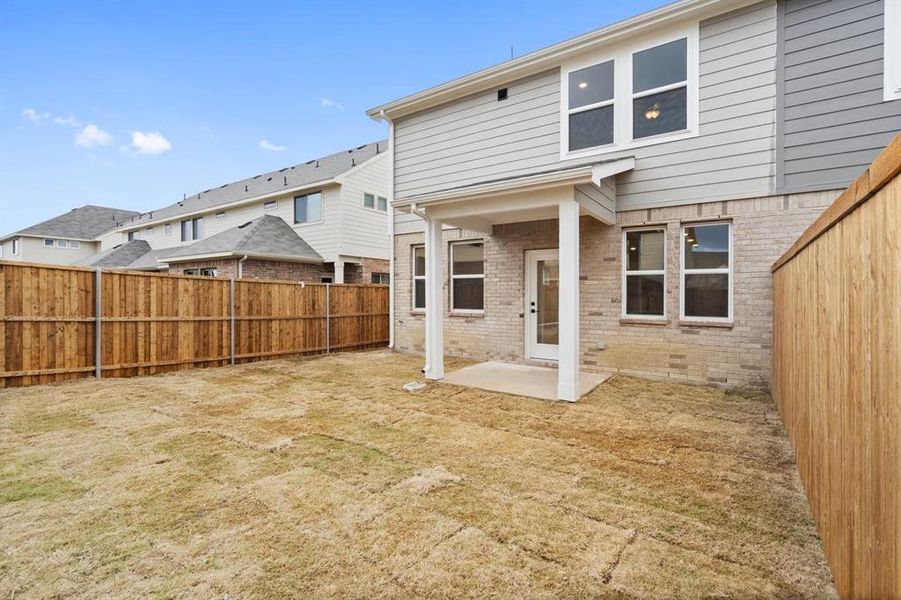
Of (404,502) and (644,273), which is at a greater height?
(644,273)

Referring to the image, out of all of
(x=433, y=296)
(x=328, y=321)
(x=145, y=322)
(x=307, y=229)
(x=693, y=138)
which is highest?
(x=307, y=229)

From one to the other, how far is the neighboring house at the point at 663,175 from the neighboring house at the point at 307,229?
8.16 meters

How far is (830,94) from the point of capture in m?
5.72

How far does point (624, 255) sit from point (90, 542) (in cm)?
737

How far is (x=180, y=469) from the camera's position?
3541 mm

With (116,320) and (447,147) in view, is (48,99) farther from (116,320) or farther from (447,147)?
(447,147)

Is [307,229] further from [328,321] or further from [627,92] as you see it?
[627,92]

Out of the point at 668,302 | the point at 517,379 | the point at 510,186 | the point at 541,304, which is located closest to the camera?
the point at 510,186

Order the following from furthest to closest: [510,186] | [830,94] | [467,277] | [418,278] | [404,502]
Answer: [418,278], [467,277], [510,186], [830,94], [404,502]

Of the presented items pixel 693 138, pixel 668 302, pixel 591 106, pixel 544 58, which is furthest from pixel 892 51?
pixel 544 58

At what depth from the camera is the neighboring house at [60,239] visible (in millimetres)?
26516

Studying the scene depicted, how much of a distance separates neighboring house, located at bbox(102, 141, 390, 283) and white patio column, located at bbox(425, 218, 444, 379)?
9.27m

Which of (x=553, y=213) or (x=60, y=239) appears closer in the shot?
(x=553, y=213)

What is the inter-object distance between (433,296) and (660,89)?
511 centimetres
